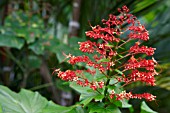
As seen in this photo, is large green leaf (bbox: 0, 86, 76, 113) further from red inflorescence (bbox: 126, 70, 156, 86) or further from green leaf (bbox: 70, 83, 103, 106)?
red inflorescence (bbox: 126, 70, 156, 86)

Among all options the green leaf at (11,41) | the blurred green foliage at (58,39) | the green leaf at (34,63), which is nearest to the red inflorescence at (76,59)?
the blurred green foliage at (58,39)

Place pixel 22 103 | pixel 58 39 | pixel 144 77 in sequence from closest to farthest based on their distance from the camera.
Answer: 1. pixel 144 77
2. pixel 22 103
3. pixel 58 39

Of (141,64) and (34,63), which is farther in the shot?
(34,63)

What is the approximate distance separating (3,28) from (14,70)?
1.55 feet

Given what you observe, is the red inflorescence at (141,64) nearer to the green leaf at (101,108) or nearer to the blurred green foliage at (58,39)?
the green leaf at (101,108)

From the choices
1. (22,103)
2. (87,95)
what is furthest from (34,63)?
(87,95)

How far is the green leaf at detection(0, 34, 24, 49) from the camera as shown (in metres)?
1.27

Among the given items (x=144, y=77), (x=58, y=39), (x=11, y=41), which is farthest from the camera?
(x=58, y=39)

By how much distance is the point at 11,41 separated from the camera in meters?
1.30

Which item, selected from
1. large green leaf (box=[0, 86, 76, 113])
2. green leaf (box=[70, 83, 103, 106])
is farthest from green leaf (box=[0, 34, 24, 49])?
green leaf (box=[70, 83, 103, 106])

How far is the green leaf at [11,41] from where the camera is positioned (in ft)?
4.16

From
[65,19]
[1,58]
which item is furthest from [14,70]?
[65,19]

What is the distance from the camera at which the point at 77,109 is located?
629 millimetres

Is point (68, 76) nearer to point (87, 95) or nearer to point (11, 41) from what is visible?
point (87, 95)
